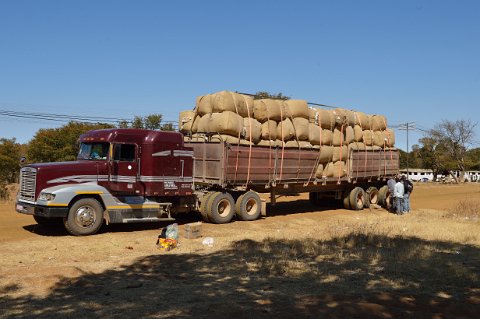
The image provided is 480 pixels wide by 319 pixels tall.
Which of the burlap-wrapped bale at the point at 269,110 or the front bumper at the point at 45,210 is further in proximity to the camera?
the burlap-wrapped bale at the point at 269,110

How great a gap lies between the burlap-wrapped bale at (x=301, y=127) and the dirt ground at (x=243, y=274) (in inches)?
180

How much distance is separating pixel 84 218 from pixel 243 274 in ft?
18.2

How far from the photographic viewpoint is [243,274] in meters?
7.65

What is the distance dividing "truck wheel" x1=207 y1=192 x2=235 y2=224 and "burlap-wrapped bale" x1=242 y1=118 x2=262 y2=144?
195 cm

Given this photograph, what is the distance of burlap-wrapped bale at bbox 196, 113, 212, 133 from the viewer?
1454cm

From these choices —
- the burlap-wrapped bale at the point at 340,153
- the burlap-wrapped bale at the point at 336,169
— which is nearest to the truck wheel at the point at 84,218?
the burlap-wrapped bale at the point at 336,169

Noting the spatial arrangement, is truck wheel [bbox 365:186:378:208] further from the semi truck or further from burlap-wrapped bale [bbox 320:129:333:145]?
the semi truck

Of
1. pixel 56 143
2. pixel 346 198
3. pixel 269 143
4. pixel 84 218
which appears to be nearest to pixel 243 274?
pixel 84 218

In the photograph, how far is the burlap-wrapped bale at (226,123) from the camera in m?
14.1

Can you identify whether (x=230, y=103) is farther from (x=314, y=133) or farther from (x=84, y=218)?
(x=84, y=218)

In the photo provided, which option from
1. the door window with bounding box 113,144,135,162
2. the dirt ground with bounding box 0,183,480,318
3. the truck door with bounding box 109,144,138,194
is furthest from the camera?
the door window with bounding box 113,144,135,162

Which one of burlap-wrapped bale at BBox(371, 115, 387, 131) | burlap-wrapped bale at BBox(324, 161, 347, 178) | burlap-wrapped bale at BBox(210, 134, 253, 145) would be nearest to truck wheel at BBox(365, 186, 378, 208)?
burlap-wrapped bale at BBox(324, 161, 347, 178)

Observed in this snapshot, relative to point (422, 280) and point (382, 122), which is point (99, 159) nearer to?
point (422, 280)

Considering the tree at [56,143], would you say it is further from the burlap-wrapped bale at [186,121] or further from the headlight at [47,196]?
→ the headlight at [47,196]
